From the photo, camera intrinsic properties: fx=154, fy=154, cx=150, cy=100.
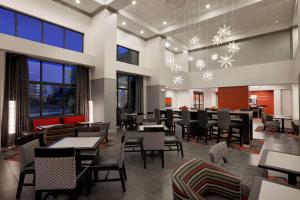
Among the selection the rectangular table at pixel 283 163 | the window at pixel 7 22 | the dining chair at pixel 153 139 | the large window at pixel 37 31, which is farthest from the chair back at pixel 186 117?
the window at pixel 7 22

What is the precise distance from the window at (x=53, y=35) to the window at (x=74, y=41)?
24 cm

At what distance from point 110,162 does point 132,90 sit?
735 cm

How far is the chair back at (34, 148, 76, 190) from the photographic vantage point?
174 cm

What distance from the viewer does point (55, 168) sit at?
1747mm

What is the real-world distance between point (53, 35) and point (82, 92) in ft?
8.53

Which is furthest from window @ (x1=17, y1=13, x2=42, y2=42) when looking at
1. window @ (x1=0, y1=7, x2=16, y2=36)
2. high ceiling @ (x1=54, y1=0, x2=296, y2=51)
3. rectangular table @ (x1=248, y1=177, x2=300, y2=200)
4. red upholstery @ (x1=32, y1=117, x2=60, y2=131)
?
rectangular table @ (x1=248, y1=177, x2=300, y2=200)

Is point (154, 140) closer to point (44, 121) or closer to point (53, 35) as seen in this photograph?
point (44, 121)

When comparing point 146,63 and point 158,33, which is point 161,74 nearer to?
point 146,63

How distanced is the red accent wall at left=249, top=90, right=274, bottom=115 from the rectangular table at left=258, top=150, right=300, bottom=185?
42.3ft

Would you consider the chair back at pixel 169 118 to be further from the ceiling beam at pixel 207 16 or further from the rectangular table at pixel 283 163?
the ceiling beam at pixel 207 16

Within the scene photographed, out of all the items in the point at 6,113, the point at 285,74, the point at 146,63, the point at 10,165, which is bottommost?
the point at 10,165

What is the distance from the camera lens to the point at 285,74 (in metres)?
8.17

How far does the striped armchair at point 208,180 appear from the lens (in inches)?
56.0

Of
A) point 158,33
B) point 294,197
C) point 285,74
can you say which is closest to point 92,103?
point 158,33
